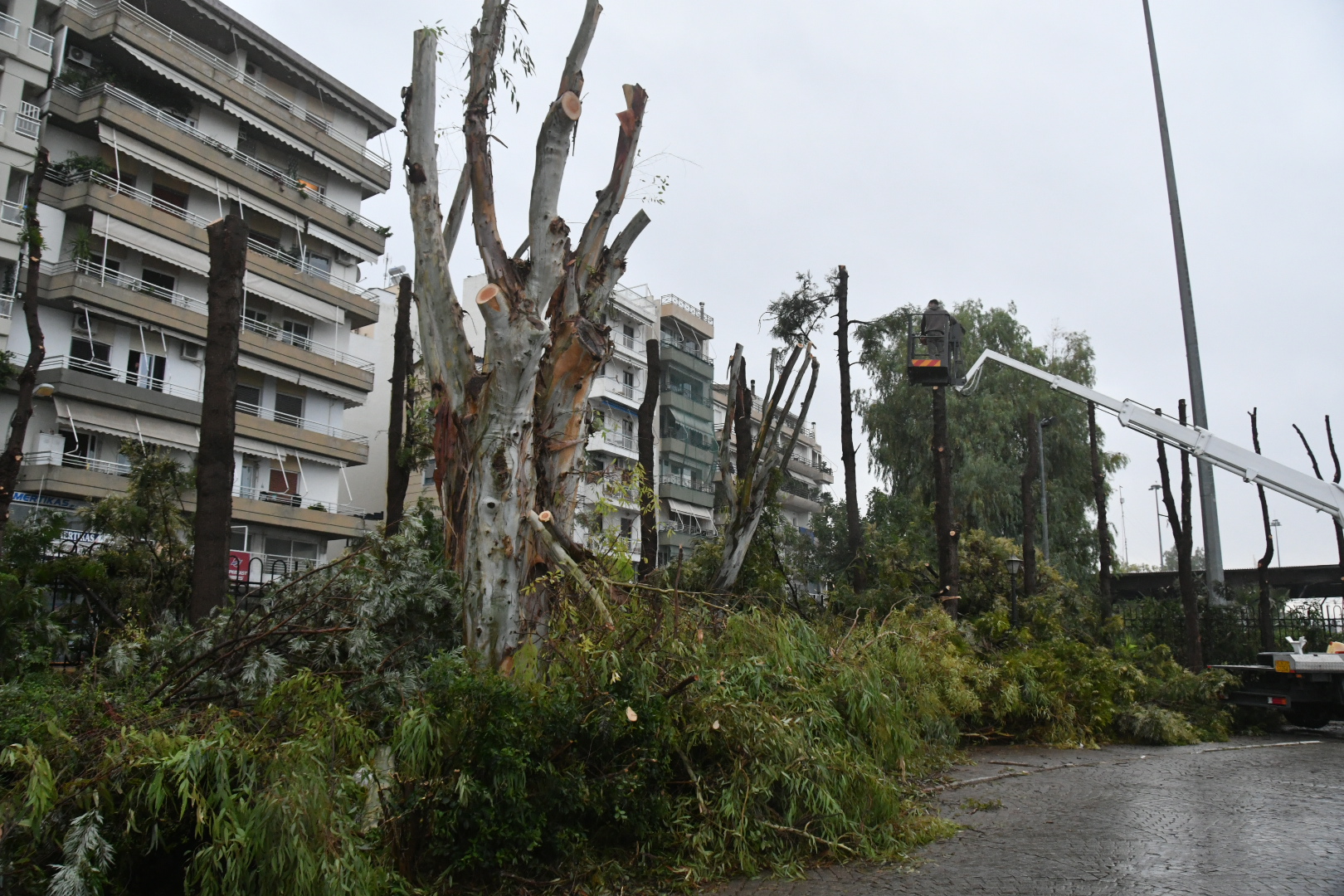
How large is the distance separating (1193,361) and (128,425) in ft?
87.9

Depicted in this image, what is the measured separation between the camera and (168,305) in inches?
1112

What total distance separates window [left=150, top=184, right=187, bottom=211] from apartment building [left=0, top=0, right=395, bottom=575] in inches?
1.5

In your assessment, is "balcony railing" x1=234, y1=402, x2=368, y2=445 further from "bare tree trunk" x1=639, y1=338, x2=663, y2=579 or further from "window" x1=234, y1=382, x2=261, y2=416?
"bare tree trunk" x1=639, y1=338, x2=663, y2=579

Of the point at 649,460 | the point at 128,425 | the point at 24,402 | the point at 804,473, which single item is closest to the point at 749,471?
the point at 649,460

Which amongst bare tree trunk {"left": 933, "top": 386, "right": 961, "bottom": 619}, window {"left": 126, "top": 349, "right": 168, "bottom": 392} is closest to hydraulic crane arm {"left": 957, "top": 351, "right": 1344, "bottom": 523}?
bare tree trunk {"left": 933, "top": 386, "right": 961, "bottom": 619}

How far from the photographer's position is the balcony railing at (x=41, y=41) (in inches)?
1013

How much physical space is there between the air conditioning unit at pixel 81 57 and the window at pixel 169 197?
3.61 metres

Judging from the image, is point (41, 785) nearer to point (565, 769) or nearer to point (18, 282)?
point (565, 769)

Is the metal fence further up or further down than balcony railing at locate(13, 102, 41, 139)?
further down

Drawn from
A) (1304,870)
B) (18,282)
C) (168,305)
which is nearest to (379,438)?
(168,305)

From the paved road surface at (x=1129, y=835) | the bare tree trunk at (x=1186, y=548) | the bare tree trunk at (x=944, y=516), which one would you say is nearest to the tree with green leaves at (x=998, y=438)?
the bare tree trunk at (x=1186, y=548)

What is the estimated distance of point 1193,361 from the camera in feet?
63.1

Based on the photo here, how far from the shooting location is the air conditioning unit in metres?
27.6

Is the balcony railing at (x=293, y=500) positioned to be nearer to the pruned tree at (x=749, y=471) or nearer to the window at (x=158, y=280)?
the window at (x=158, y=280)
